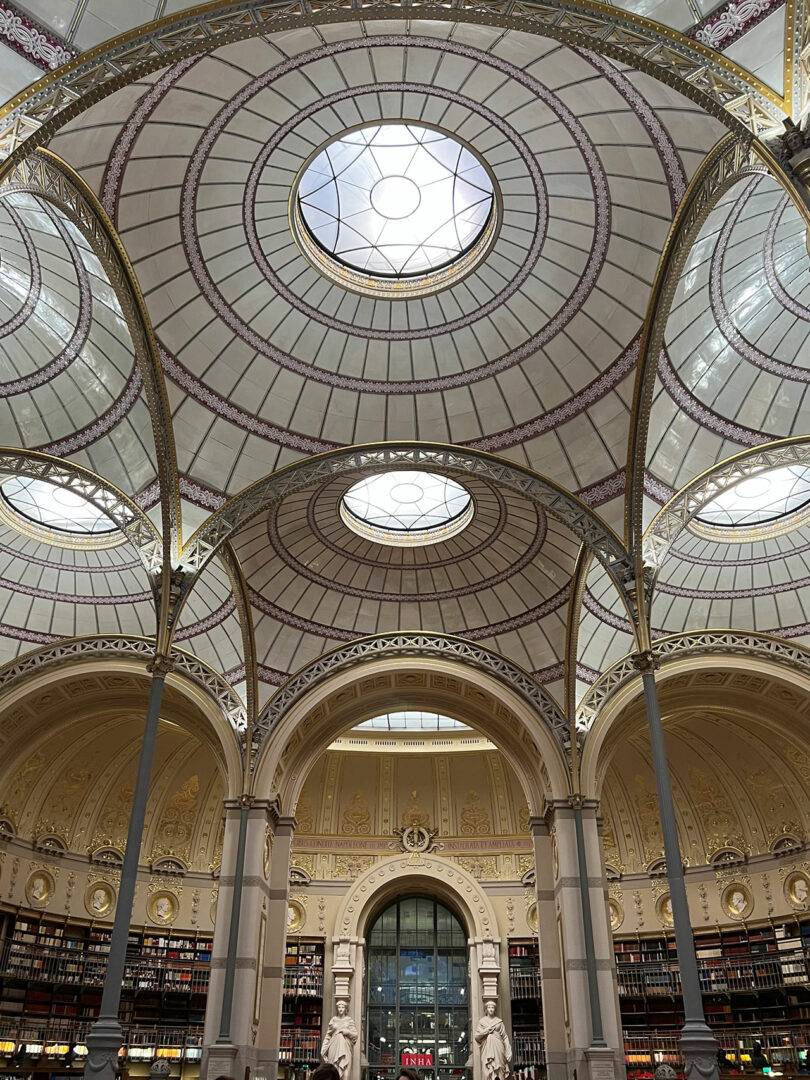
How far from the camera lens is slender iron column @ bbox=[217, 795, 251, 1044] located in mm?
19016

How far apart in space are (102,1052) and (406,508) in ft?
49.2

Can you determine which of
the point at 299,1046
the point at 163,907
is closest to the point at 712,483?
the point at 299,1046

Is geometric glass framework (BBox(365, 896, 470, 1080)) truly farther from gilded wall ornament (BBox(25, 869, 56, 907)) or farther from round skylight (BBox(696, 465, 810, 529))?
round skylight (BBox(696, 465, 810, 529))

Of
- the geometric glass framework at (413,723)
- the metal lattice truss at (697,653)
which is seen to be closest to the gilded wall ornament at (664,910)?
the metal lattice truss at (697,653)

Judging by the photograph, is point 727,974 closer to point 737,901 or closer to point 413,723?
point 737,901

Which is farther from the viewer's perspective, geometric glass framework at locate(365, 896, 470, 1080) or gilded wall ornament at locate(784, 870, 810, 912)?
geometric glass framework at locate(365, 896, 470, 1080)

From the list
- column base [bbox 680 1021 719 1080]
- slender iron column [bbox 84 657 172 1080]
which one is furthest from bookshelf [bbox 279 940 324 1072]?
column base [bbox 680 1021 719 1080]

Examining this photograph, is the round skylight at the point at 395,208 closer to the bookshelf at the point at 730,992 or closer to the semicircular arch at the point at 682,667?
the semicircular arch at the point at 682,667

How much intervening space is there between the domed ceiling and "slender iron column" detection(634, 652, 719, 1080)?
399cm

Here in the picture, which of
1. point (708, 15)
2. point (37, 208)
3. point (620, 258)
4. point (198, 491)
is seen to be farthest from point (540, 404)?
point (37, 208)

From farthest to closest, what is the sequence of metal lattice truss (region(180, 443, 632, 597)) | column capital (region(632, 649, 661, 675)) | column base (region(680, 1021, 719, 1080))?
metal lattice truss (region(180, 443, 632, 597)), column capital (region(632, 649, 661, 675)), column base (region(680, 1021, 719, 1080))

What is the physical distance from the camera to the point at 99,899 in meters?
25.8

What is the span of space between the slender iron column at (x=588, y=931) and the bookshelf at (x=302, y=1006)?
10.0 m

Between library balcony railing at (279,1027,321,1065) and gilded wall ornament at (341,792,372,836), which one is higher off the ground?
gilded wall ornament at (341,792,372,836)
